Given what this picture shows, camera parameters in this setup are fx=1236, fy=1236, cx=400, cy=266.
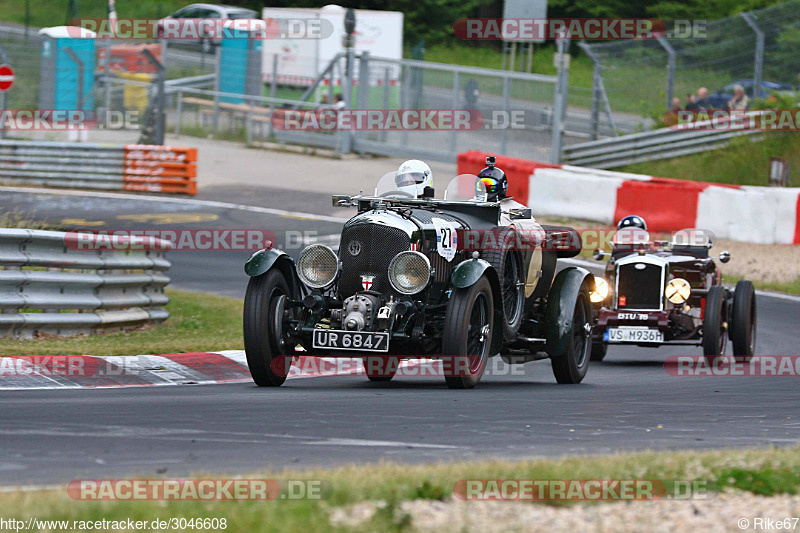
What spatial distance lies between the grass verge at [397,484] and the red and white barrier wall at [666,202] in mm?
12752

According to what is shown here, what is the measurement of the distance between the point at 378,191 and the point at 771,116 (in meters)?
14.9

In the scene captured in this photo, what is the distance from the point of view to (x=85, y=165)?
74.4ft

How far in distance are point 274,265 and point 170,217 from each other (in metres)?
11.5

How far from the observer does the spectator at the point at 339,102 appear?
2709 centimetres

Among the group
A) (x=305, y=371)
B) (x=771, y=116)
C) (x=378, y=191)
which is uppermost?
(x=771, y=116)

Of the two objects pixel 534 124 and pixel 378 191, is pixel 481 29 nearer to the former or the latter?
pixel 534 124

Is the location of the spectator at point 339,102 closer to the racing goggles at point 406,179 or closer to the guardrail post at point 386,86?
the guardrail post at point 386,86

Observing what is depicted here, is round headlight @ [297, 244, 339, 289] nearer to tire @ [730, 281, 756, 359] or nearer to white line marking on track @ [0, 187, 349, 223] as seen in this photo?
tire @ [730, 281, 756, 359]

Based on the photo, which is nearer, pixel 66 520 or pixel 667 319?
pixel 66 520

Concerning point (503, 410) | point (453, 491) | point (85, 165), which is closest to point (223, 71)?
point (85, 165)

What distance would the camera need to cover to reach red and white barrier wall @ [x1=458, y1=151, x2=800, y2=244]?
725 inches

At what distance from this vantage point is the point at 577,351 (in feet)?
34.4

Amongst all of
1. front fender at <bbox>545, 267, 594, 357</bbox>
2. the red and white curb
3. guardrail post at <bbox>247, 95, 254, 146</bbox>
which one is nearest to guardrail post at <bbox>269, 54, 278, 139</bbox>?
guardrail post at <bbox>247, 95, 254, 146</bbox>
